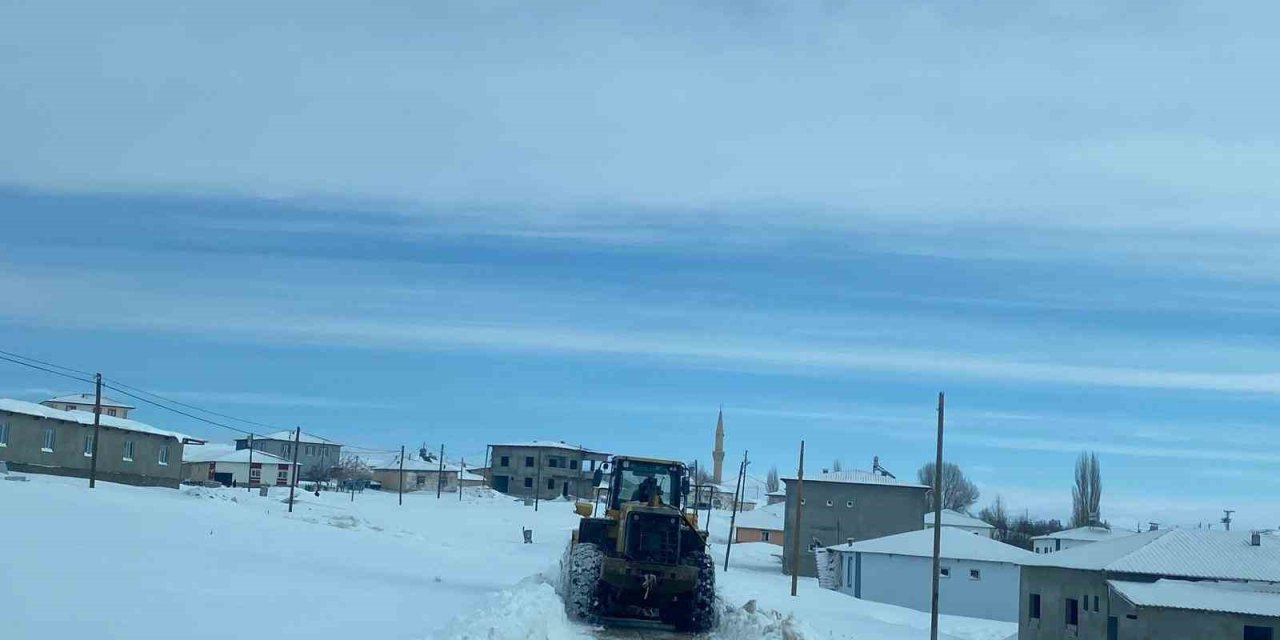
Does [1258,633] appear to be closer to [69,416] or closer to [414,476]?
[69,416]

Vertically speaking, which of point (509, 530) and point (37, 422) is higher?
point (37, 422)

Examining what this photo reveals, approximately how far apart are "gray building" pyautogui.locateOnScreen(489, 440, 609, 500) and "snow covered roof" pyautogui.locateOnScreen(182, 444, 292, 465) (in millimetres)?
26255

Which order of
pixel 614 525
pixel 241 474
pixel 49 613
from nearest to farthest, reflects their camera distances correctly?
pixel 49 613
pixel 614 525
pixel 241 474

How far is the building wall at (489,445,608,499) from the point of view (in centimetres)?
12900

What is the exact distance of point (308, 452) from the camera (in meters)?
138

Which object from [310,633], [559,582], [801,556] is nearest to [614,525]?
[559,582]

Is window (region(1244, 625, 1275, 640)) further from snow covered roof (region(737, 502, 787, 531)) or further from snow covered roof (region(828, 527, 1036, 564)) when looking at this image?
snow covered roof (region(737, 502, 787, 531))

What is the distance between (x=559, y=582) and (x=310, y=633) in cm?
1305

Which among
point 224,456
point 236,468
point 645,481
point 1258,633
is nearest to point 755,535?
point 236,468

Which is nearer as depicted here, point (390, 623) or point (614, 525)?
point (390, 623)

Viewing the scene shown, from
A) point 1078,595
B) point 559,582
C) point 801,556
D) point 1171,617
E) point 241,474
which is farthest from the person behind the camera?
point 241,474

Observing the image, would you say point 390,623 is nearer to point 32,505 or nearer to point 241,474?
point 32,505

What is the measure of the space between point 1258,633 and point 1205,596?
1.97 metres

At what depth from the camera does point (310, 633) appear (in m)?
18.4
